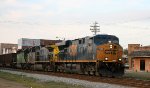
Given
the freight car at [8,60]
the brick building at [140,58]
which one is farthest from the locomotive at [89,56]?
the brick building at [140,58]

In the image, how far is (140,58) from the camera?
61500 millimetres

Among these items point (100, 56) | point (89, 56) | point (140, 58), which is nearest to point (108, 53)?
point (100, 56)

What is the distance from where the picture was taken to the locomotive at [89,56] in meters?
29.2

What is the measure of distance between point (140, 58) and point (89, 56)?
32.6 meters

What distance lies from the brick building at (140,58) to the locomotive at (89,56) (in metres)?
23.4

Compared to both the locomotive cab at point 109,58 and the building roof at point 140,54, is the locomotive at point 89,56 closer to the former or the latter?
the locomotive cab at point 109,58

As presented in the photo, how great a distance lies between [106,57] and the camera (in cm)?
2923

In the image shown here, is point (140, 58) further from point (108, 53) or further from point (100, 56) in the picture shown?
point (100, 56)

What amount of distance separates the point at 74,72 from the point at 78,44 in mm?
2784

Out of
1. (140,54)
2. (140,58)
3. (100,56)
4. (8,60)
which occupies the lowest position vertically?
(8,60)

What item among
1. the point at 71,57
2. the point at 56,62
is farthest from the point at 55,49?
the point at 71,57

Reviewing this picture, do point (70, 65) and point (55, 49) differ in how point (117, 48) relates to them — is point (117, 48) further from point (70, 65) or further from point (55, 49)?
point (55, 49)

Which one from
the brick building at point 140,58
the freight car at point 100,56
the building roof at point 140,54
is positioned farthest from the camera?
the building roof at point 140,54

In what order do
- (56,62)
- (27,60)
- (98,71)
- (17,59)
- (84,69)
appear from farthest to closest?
1. (17,59)
2. (27,60)
3. (56,62)
4. (84,69)
5. (98,71)
